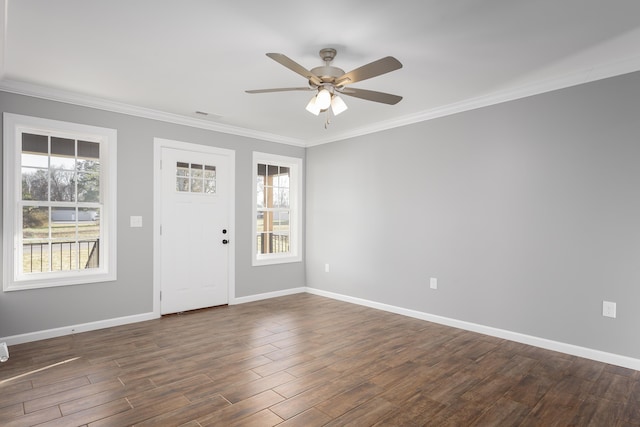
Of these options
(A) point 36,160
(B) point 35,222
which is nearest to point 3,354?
(B) point 35,222

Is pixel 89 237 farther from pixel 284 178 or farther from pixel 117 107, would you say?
pixel 284 178

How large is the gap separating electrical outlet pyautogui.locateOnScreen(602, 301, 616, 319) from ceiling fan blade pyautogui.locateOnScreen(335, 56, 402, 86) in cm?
279

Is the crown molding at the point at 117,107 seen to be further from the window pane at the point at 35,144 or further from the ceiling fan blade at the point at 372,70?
the ceiling fan blade at the point at 372,70

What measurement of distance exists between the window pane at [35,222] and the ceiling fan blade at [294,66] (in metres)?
3.24

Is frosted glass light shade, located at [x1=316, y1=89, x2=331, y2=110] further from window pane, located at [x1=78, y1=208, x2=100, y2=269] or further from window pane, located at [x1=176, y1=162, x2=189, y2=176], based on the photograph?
window pane, located at [x1=78, y1=208, x2=100, y2=269]

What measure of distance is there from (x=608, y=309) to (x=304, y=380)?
2721 mm

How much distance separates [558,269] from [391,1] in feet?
9.43

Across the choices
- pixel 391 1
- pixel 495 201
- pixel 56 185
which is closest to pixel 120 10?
pixel 391 1

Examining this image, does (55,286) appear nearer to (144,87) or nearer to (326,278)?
(144,87)

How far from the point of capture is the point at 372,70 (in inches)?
93.7

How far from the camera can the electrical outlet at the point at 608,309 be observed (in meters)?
3.06

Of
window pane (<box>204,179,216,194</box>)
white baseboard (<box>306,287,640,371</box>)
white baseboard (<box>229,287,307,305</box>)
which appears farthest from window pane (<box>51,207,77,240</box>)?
white baseboard (<box>306,287,640,371</box>)

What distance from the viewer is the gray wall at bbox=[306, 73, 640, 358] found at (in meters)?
3.06

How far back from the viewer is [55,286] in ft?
12.2
